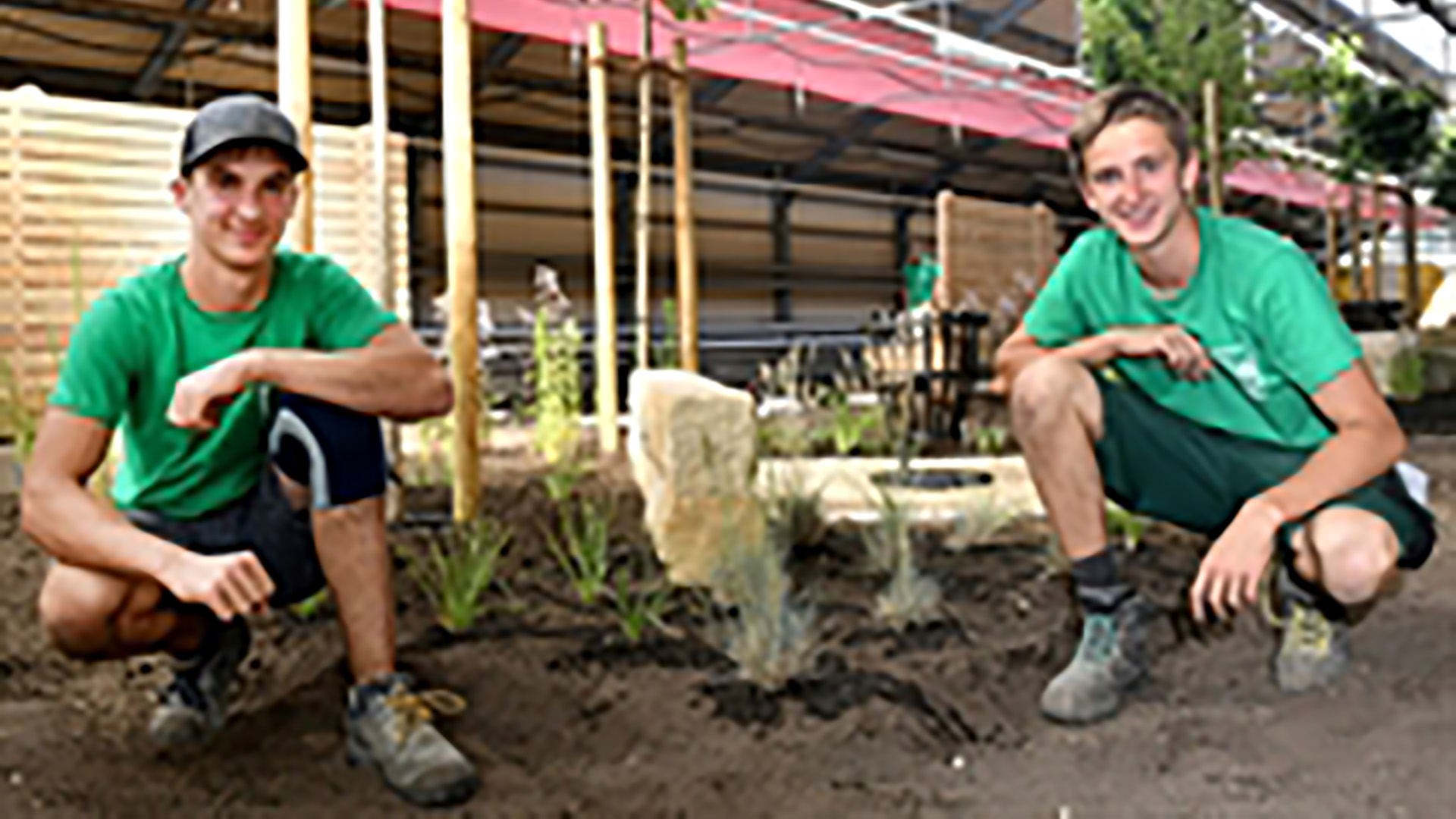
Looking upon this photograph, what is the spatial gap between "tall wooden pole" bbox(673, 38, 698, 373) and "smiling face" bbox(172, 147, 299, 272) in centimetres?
313

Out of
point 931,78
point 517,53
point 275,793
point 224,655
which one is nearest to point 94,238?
point 224,655

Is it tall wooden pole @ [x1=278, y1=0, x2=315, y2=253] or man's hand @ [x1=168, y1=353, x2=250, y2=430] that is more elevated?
tall wooden pole @ [x1=278, y1=0, x2=315, y2=253]

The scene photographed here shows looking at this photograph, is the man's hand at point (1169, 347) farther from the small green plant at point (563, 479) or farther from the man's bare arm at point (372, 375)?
the small green plant at point (563, 479)

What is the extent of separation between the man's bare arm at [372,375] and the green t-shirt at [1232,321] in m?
1.04

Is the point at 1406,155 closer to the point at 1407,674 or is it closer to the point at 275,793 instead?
the point at 1407,674

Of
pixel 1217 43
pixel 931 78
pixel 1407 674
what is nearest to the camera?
pixel 1407 674

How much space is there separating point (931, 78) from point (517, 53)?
341 cm

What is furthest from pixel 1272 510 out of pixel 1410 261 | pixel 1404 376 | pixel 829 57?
pixel 1410 261

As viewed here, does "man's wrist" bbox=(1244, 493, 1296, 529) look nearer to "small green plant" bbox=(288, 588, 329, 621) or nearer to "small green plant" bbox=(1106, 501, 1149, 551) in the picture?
Result: "small green plant" bbox=(1106, 501, 1149, 551)

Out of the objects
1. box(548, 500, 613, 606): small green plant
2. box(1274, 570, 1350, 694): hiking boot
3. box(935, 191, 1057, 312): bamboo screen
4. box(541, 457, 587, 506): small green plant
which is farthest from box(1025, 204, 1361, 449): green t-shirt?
box(935, 191, 1057, 312): bamboo screen

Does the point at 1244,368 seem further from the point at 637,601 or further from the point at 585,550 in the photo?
the point at 585,550

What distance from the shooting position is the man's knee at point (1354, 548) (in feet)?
6.17

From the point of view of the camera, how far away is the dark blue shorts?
1654 millimetres

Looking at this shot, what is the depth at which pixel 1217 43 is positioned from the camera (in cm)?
519
